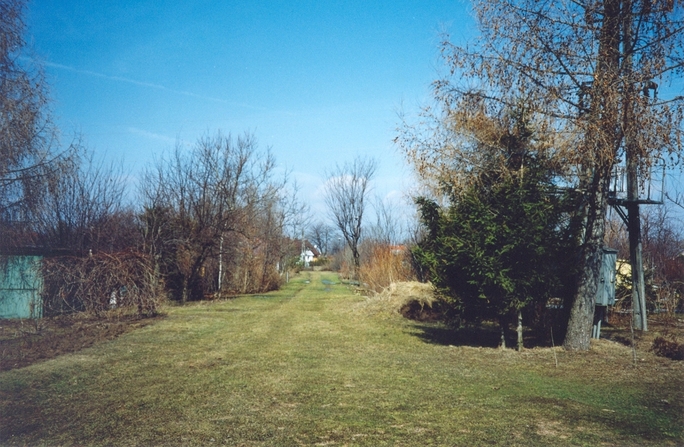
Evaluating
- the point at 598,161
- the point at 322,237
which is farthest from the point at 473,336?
the point at 322,237

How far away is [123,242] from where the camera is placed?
18.9m

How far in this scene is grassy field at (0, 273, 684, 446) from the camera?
15.9ft

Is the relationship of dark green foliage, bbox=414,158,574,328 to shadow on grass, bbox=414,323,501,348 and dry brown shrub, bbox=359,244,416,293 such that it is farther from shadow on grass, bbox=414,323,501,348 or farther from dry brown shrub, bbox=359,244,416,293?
dry brown shrub, bbox=359,244,416,293

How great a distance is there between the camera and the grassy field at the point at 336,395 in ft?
15.9

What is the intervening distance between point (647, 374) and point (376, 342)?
216 inches

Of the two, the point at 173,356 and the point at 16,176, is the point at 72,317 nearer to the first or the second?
the point at 16,176

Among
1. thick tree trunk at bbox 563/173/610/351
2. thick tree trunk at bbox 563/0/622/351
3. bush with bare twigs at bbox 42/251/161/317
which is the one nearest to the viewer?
thick tree trunk at bbox 563/0/622/351

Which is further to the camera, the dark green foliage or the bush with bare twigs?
the bush with bare twigs

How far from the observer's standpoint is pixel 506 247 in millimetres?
9219

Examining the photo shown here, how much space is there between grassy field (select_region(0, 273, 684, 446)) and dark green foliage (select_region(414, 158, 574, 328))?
4.01ft

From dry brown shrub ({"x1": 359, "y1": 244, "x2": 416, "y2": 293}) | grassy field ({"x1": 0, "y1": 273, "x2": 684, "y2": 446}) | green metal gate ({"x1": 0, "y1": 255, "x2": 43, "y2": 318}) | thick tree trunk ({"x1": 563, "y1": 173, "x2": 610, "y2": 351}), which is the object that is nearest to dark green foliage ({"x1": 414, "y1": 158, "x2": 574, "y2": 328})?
thick tree trunk ({"x1": 563, "y1": 173, "x2": 610, "y2": 351})

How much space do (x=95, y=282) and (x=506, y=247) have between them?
35.9ft

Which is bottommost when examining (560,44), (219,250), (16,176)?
(219,250)

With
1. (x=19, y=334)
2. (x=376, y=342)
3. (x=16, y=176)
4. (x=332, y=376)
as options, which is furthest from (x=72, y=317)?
(x=332, y=376)
